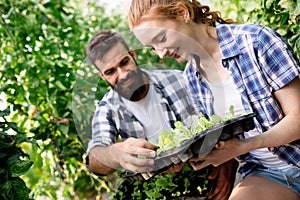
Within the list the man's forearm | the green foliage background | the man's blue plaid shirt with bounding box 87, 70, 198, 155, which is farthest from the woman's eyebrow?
the green foliage background

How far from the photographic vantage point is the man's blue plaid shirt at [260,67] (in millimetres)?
1340

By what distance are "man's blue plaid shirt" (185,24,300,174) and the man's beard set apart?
0.89ft

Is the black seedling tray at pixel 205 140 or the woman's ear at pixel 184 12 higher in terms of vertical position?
the woman's ear at pixel 184 12

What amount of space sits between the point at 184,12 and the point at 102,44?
1.00ft

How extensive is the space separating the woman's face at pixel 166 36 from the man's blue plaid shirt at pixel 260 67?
0.11 m

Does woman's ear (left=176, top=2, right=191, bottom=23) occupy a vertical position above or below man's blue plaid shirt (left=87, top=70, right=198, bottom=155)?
above

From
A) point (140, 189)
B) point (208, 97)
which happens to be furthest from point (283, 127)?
point (140, 189)

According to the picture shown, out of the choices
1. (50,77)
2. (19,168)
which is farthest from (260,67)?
(50,77)

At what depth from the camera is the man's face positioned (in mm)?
1482

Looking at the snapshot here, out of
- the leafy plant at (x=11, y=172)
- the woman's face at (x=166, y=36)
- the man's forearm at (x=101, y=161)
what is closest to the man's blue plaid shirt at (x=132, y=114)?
the man's forearm at (x=101, y=161)

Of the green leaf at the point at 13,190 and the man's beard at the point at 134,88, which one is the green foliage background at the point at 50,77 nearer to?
the man's beard at the point at 134,88

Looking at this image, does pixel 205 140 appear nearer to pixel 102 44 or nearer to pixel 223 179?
pixel 223 179

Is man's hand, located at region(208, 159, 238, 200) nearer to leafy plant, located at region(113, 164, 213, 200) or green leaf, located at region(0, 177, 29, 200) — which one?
leafy plant, located at region(113, 164, 213, 200)

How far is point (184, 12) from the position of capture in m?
1.42
